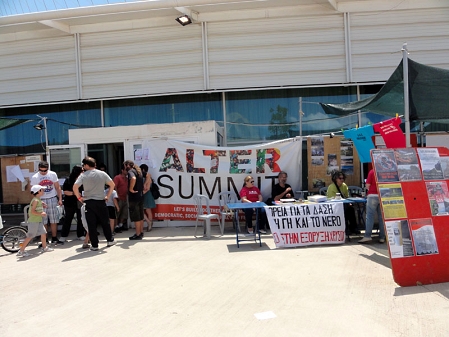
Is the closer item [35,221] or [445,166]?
[445,166]

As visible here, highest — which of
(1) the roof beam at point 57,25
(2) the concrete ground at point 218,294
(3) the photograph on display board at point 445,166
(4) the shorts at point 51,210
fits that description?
(1) the roof beam at point 57,25

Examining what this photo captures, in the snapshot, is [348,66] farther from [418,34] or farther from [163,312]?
[163,312]

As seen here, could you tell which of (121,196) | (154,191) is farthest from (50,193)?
(154,191)

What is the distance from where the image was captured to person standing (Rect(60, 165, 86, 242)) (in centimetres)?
823

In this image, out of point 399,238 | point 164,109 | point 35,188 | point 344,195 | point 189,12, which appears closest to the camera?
point 399,238

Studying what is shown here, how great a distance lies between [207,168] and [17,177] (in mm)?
5900

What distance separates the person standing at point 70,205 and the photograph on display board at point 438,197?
266 inches

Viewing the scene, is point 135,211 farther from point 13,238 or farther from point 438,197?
point 438,197

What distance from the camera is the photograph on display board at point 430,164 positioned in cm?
527

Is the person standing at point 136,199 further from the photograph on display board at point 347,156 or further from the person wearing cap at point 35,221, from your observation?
the photograph on display board at point 347,156

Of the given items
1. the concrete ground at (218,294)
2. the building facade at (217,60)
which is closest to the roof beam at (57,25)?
the building facade at (217,60)

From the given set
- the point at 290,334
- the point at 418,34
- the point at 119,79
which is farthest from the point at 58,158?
the point at 418,34

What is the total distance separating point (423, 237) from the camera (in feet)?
16.4

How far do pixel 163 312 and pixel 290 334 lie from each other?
4.76ft
